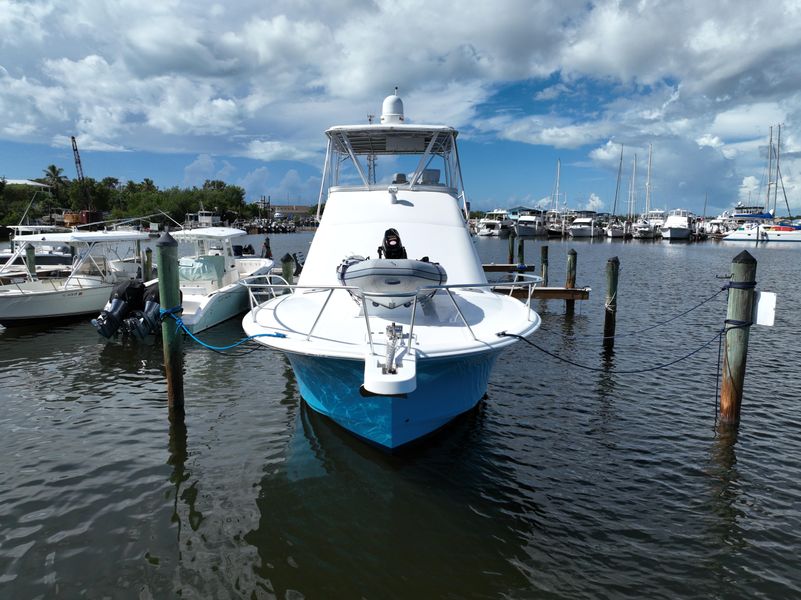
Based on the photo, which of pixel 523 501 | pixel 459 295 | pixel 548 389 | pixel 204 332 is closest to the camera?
pixel 523 501

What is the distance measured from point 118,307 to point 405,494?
11.1 meters

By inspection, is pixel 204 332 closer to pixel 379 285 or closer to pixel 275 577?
pixel 379 285

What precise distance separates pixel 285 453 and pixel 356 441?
108cm

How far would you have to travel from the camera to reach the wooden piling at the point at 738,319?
748cm

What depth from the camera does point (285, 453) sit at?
A: 764cm

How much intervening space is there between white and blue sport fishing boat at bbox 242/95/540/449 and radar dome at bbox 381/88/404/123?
0.02 meters

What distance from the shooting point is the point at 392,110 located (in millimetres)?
11852

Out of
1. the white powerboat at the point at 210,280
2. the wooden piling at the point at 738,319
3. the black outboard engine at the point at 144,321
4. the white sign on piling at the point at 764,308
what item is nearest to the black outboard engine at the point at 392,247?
the wooden piling at the point at 738,319

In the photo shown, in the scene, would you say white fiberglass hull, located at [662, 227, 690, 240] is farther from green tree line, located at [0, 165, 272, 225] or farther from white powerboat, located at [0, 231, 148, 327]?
white powerboat, located at [0, 231, 148, 327]

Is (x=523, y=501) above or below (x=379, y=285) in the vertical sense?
below

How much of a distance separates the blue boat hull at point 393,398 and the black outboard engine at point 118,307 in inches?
350

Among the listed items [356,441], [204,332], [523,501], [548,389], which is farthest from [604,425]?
[204,332]

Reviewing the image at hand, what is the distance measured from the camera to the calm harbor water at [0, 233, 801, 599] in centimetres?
514

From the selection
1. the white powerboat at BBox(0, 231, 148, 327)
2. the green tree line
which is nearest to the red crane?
the green tree line
